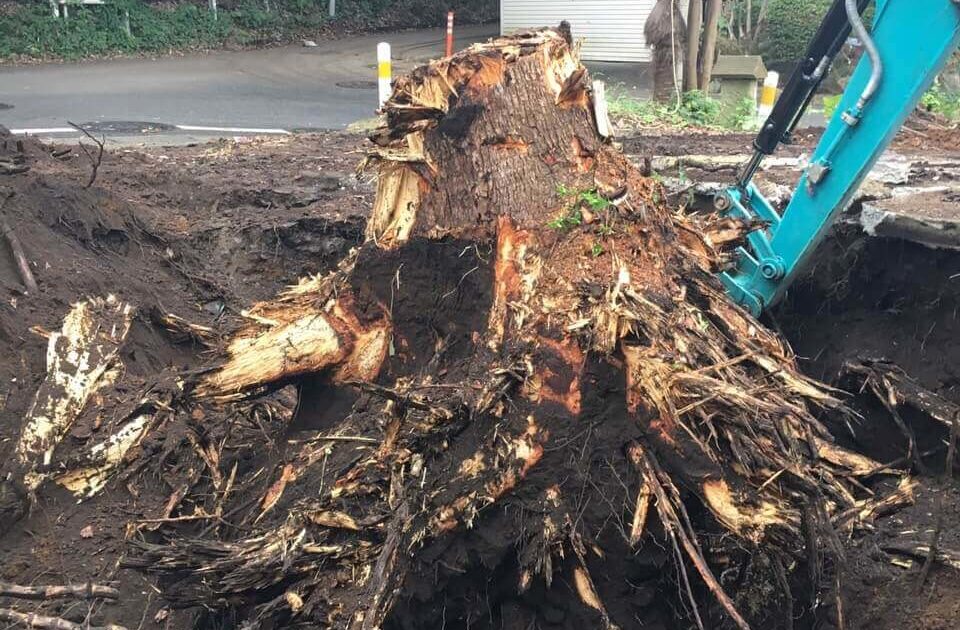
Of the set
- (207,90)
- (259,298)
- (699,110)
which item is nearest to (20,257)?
(259,298)

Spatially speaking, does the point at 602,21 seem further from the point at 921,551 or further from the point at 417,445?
the point at 417,445

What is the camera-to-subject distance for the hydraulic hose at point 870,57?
149 inches

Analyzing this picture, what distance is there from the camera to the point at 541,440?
268 centimetres

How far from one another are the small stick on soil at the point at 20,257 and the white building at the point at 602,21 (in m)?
14.3

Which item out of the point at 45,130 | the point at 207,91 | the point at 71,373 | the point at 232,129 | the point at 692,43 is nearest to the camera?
the point at 71,373

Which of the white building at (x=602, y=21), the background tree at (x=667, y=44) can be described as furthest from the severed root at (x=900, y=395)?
the white building at (x=602, y=21)

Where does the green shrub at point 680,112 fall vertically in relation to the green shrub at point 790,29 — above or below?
below

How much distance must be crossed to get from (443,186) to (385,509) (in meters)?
1.27

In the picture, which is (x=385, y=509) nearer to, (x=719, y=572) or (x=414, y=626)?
(x=414, y=626)

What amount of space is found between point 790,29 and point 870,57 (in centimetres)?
1339

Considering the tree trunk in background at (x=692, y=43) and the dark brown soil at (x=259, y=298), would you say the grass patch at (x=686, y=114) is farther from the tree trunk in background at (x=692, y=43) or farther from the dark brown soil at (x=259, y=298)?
the dark brown soil at (x=259, y=298)

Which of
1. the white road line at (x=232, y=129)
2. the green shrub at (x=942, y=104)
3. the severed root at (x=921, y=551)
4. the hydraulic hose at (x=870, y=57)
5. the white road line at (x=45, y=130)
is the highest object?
the hydraulic hose at (x=870, y=57)

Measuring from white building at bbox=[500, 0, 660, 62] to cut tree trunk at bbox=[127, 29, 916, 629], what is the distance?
48.0 feet

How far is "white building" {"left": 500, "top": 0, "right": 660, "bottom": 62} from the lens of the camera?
17.2 meters
